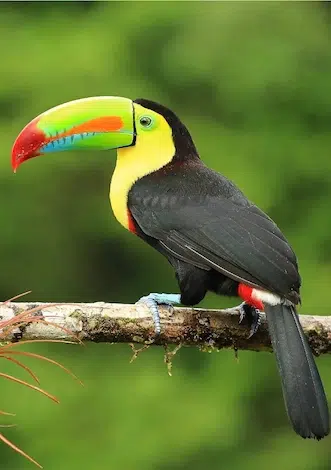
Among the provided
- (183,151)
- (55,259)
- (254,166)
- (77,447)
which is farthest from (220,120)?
(183,151)

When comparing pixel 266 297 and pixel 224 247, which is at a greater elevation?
pixel 224 247

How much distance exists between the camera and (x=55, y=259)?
6.74 m

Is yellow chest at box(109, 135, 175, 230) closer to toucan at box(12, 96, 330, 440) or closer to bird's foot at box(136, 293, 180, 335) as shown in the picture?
toucan at box(12, 96, 330, 440)

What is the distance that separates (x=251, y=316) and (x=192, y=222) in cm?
35

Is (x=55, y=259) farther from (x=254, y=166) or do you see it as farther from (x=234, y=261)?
(x=234, y=261)

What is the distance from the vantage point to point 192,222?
150 inches

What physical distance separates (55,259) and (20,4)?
171 centimetres

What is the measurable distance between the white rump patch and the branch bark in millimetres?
135

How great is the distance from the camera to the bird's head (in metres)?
4.09

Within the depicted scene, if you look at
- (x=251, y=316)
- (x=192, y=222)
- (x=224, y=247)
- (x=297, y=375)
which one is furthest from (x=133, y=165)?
(x=297, y=375)

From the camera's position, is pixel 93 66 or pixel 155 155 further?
pixel 93 66

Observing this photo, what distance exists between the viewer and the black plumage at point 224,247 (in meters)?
3.41

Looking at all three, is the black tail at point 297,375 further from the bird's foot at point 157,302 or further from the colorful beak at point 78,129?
the colorful beak at point 78,129

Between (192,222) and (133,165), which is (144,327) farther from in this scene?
(133,165)
